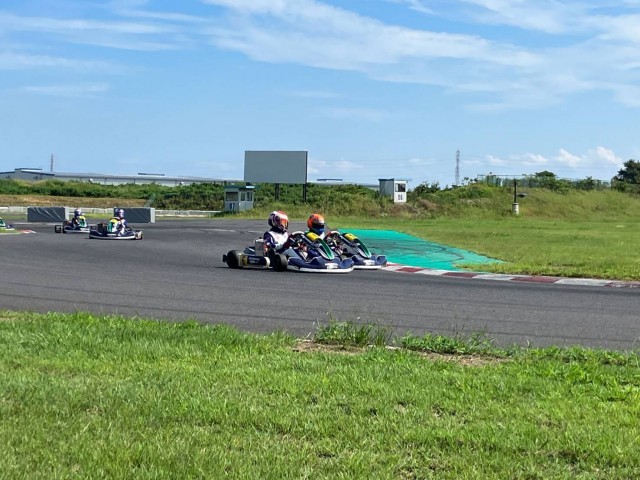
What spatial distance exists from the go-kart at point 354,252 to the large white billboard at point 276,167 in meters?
53.5

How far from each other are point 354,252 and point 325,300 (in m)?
7.16

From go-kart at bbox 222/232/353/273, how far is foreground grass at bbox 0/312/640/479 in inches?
403

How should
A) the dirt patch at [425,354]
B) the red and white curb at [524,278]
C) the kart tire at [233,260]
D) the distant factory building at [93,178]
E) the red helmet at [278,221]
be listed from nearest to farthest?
the dirt patch at [425,354]
the red and white curb at [524,278]
the kart tire at [233,260]
the red helmet at [278,221]
the distant factory building at [93,178]

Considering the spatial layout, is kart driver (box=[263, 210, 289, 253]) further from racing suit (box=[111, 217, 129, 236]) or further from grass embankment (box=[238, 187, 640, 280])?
racing suit (box=[111, 217, 129, 236])

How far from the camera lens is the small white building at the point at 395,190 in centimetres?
7319

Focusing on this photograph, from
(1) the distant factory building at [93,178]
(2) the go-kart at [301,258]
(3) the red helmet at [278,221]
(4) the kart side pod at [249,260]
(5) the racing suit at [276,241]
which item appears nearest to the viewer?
(2) the go-kart at [301,258]

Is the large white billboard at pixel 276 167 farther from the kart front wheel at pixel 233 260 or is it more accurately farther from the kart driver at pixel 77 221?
the kart front wheel at pixel 233 260

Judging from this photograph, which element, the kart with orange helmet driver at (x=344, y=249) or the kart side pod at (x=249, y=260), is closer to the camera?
the kart side pod at (x=249, y=260)

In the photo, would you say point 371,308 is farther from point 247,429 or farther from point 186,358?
point 247,429

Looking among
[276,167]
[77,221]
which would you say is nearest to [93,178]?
[276,167]

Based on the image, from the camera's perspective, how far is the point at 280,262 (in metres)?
17.6

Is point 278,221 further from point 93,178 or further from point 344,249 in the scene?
point 93,178

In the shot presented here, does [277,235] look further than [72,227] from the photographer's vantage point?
No

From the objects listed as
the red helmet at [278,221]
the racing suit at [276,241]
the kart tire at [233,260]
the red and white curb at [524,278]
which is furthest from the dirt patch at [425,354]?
the red helmet at [278,221]
